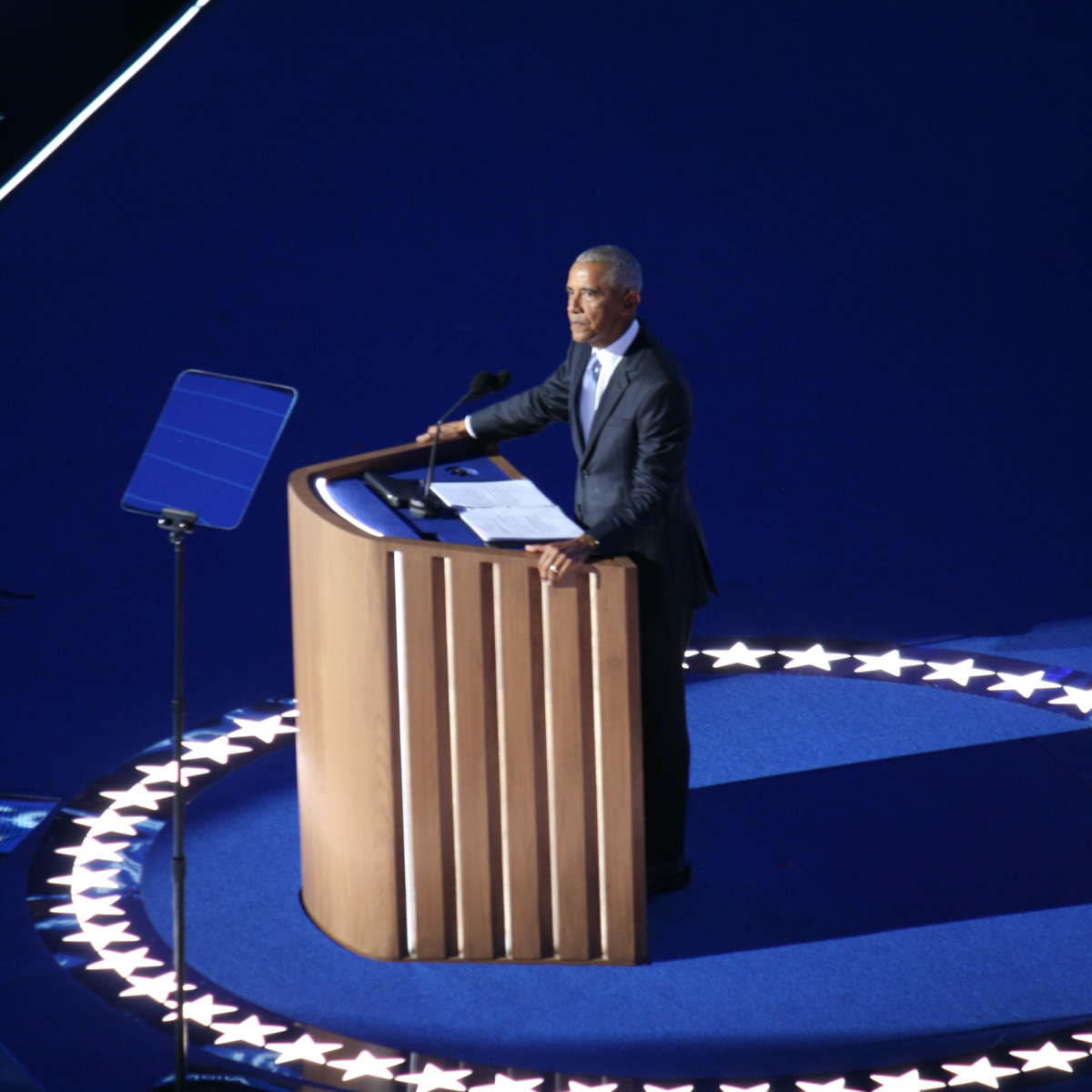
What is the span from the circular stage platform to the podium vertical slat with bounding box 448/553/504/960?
0.12 m

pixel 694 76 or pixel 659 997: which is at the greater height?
pixel 694 76

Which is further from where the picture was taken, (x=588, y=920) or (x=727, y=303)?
(x=727, y=303)

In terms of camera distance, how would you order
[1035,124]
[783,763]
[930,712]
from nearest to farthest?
[783,763] < [930,712] < [1035,124]

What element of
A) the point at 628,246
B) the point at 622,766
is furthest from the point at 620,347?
the point at 628,246

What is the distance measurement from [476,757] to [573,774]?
8.3 inches

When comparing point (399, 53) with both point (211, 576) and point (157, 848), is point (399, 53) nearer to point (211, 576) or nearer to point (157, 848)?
point (211, 576)

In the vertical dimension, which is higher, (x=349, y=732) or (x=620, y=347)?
(x=620, y=347)

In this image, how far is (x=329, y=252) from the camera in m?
8.16

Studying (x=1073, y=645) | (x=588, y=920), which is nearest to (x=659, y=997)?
(x=588, y=920)

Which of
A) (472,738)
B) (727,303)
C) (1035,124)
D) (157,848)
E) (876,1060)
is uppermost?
(1035,124)

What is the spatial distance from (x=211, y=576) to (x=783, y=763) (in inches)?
98.2

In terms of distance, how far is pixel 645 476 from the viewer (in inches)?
161

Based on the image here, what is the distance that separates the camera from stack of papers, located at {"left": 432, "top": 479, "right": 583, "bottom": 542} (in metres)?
3.98

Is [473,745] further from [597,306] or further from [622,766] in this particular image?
[597,306]
